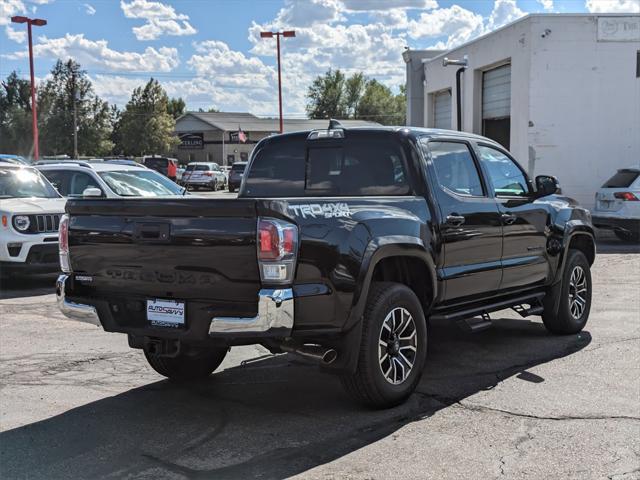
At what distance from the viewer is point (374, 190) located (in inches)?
219

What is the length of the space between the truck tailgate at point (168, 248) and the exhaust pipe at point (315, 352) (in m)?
0.51

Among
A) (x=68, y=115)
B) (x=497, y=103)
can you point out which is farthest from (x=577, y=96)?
(x=68, y=115)

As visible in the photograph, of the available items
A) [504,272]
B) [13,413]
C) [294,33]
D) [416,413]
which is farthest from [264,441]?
[294,33]

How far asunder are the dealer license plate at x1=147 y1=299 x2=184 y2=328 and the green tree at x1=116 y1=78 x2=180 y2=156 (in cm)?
6539

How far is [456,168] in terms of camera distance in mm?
5941

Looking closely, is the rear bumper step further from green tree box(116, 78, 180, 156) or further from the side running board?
green tree box(116, 78, 180, 156)

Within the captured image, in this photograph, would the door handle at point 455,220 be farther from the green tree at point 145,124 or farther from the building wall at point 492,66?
the green tree at point 145,124

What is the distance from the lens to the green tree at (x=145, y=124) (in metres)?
67.6

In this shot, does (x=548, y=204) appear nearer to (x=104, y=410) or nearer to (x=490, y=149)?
(x=490, y=149)

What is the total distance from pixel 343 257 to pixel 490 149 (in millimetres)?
2716

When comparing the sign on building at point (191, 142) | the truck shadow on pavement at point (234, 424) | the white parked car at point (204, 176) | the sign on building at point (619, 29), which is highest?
the sign on building at point (191, 142)

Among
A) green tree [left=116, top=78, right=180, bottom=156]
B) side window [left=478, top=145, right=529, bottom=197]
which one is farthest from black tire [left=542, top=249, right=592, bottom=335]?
green tree [left=116, top=78, right=180, bottom=156]

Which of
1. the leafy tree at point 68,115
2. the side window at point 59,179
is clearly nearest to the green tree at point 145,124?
the leafy tree at point 68,115

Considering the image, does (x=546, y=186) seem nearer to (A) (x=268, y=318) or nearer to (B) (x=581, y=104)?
(A) (x=268, y=318)
